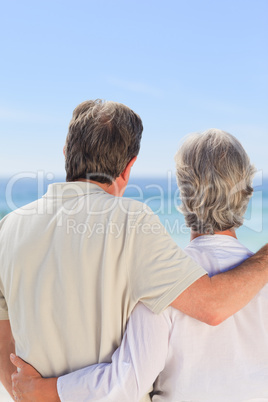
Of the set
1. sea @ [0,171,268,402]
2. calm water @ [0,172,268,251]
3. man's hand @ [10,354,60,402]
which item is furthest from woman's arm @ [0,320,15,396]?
calm water @ [0,172,268,251]

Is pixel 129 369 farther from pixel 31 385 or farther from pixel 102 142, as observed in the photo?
pixel 102 142

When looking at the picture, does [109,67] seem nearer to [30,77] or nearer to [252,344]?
Answer: [30,77]

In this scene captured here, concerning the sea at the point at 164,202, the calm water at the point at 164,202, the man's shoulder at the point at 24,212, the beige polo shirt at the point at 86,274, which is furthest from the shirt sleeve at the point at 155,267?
the calm water at the point at 164,202

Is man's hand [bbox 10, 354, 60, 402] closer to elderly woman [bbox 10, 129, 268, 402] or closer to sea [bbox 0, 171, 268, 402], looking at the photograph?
elderly woman [bbox 10, 129, 268, 402]

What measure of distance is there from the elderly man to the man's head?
6 centimetres

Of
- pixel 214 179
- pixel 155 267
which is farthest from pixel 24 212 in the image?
pixel 214 179

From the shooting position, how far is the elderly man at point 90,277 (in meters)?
1.05

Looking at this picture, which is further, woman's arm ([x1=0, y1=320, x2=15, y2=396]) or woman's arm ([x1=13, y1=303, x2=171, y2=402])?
woman's arm ([x1=0, y1=320, x2=15, y2=396])

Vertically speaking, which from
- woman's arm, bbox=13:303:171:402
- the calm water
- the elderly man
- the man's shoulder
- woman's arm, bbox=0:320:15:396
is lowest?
the calm water

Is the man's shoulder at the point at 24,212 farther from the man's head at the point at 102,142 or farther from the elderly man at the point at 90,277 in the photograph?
the man's head at the point at 102,142

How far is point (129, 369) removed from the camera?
109 centimetres

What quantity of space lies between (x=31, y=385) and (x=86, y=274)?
1.26 ft

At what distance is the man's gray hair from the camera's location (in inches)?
48.8

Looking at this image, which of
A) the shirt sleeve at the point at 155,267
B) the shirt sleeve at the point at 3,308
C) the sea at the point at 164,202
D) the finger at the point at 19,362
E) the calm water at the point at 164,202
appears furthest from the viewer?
the calm water at the point at 164,202
